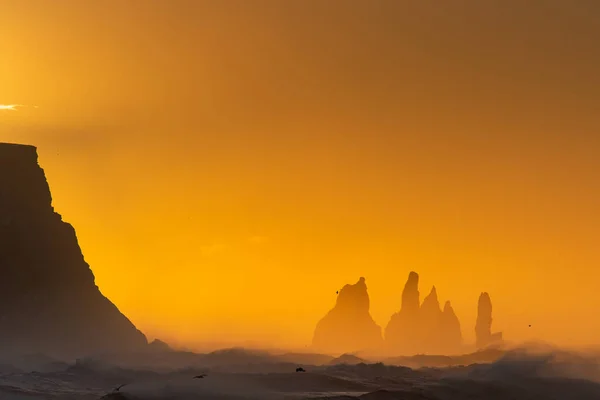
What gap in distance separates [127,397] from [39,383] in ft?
117

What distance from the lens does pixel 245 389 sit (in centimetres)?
8100

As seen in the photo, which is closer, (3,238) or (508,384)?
(508,384)

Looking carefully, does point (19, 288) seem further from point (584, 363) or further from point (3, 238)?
point (584, 363)

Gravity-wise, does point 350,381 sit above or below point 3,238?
below

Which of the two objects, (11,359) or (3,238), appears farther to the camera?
(3,238)

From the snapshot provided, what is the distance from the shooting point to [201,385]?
83438 mm

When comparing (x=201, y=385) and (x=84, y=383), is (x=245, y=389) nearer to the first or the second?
(x=201, y=385)

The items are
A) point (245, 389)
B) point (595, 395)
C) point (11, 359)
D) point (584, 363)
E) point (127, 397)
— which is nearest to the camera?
point (127, 397)

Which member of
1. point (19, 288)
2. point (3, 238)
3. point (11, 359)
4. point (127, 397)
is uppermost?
point (3, 238)

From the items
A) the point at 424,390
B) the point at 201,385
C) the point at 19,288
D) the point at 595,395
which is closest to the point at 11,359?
the point at 19,288

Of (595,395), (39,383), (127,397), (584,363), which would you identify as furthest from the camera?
Result: (584,363)

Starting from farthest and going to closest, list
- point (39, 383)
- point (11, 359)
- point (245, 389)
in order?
1. point (11, 359)
2. point (39, 383)
3. point (245, 389)

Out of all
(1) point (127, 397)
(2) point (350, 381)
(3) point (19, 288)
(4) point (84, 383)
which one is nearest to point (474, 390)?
(2) point (350, 381)

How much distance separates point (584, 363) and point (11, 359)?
370 ft
